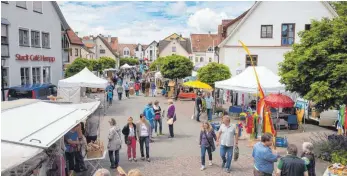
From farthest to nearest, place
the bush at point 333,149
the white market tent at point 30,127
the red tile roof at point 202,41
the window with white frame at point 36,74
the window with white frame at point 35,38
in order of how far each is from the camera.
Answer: the red tile roof at point 202,41, the window with white frame at point 36,74, the window with white frame at point 35,38, the bush at point 333,149, the white market tent at point 30,127

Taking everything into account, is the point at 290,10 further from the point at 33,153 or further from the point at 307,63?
the point at 33,153

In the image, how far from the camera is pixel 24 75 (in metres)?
27.2

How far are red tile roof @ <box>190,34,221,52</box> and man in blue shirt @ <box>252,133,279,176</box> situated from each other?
63234 millimetres

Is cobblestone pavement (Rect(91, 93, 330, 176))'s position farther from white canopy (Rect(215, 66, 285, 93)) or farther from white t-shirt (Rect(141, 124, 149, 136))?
white canopy (Rect(215, 66, 285, 93))

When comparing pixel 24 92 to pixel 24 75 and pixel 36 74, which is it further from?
pixel 36 74

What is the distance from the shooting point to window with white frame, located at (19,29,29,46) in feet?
87.0

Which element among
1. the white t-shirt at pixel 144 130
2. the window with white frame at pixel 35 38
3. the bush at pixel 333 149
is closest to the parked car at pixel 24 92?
the window with white frame at pixel 35 38

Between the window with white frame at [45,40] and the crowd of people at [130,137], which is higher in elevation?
the window with white frame at [45,40]

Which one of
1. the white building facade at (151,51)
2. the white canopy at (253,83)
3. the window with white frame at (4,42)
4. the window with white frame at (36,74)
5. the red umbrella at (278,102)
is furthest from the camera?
the white building facade at (151,51)

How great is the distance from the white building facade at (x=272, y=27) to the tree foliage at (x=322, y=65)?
14.6 meters

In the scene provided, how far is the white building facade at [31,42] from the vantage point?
24969 millimetres

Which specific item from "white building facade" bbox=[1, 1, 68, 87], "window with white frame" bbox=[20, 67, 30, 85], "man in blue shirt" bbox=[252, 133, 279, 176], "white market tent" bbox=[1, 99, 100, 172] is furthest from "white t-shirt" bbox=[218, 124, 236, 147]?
"window with white frame" bbox=[20, 67, 30, 85]

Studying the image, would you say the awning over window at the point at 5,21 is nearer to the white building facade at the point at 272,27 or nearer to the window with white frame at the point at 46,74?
the window with white frame at the point at 46,74

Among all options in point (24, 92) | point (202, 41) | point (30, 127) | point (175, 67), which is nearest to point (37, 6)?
point (24, 92)
